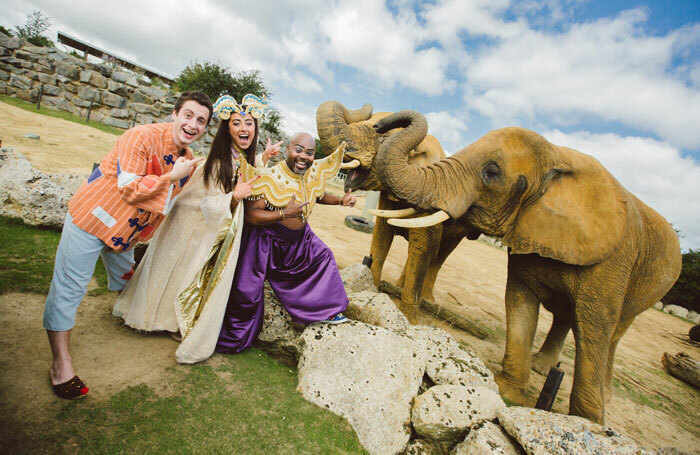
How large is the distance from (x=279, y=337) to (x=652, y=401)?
591 cm

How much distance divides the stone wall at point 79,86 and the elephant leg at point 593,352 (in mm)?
17965

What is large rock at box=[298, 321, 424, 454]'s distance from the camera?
7.92 ft

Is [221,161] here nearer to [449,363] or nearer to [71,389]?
[71,389]

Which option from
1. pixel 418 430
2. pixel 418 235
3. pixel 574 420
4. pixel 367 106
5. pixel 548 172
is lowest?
pixel 418 430

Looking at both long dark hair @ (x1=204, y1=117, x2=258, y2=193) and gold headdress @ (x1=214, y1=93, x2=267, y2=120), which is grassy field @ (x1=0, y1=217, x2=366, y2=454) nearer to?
long dark hair @ (x1=204, y1=117, x2=258, y2=193)


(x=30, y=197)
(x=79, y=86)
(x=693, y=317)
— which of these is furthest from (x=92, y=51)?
(x=693, y=317)

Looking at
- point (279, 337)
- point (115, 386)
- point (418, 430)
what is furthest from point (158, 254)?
point (418, 430)

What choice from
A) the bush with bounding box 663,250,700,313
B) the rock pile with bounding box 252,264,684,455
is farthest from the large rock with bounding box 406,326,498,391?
the bush with bounding box 663,250,700,313

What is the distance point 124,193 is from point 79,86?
2165 centimetres

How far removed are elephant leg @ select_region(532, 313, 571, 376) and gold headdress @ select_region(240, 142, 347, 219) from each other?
4.15m

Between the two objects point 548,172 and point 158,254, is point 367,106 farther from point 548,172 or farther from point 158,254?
point 158,254

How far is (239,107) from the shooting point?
268 centimetres

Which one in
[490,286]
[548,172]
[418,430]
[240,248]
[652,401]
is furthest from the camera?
[490,286]

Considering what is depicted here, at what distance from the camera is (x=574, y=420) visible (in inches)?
89.7
